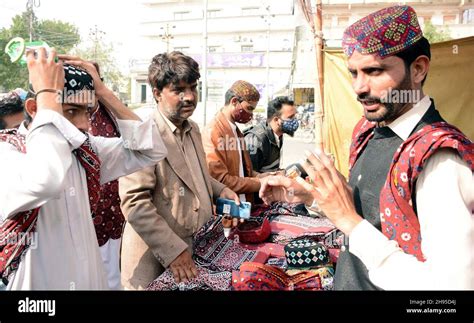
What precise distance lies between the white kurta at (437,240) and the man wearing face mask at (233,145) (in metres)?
1.66

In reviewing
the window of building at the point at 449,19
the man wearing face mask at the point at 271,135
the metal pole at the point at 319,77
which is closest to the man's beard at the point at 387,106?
the window of building at the point at 449,19

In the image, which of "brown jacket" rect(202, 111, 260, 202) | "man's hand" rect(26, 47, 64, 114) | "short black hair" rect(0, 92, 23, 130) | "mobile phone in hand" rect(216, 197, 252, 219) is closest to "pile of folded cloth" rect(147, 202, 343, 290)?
"mobile phone in hand" rect(216, 197, 252, 219)

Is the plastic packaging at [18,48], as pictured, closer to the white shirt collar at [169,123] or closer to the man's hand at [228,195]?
the white shirt collar at [169,123]

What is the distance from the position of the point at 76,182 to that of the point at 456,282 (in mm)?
1058

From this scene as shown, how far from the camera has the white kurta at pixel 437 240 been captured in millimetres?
788

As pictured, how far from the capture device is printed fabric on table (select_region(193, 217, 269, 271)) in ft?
5.42

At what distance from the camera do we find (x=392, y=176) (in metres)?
0.92

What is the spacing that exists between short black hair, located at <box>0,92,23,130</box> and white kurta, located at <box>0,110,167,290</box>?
Answer: 5.89 feet

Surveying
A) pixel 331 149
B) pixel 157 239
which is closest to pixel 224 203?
pixel 157 239

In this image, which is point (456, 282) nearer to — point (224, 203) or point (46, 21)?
point (224, 203)

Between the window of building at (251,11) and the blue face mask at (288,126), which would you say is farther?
the blue face mask at (288,126)

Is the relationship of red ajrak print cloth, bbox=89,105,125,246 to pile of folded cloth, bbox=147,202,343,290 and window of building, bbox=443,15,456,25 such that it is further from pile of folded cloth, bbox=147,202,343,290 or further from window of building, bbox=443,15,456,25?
window of building, bbox=443,15,456,25

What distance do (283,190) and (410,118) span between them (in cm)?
47

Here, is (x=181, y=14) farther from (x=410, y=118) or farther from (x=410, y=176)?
(x=410, y=176)
